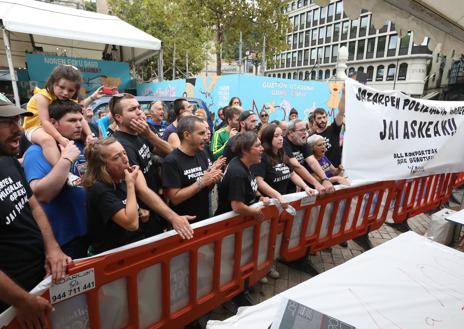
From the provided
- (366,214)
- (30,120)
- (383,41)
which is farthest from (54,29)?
(383,41)

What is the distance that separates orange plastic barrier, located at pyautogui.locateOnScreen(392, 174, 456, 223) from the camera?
4.15 m

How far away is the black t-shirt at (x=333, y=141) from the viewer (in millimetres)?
4051

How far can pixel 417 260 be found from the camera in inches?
74.2

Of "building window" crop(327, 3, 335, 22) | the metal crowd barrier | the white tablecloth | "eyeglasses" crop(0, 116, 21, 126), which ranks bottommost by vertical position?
the metal crowd barrier

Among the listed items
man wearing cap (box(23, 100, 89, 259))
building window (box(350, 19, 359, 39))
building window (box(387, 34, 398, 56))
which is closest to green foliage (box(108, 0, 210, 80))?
man wearing cap (box(23, 100, 89, 259))

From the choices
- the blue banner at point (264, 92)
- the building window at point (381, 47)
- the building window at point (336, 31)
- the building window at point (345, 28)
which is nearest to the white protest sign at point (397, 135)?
the blue banner at point (264, 92)

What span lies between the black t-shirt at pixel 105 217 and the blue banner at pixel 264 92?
7.59 metres

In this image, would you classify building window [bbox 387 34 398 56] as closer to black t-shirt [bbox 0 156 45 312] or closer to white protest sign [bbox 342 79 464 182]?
white protest sign [bbox 342 79 464 182]

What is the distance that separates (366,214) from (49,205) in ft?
11.5

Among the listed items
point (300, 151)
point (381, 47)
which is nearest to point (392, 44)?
point (381, 47)

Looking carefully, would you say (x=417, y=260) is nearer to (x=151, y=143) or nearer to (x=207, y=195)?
(x=207, y=195)

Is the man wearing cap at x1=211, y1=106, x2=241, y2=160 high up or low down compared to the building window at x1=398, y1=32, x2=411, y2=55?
down

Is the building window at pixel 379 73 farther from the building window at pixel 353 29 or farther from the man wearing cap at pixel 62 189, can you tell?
the man wearing cap at pixel 62 189

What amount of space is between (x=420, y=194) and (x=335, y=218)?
2.09 m
